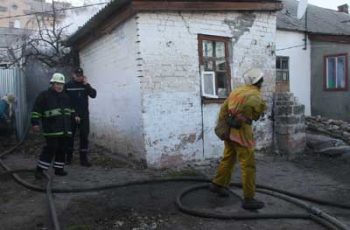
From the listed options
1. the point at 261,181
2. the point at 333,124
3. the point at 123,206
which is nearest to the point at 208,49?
the point at 261,181

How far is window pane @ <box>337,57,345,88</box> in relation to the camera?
15938 mm

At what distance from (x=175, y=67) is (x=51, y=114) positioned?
2597 millimetres

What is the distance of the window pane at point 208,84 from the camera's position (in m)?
8.44

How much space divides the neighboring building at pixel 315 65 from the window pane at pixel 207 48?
24.9 ft

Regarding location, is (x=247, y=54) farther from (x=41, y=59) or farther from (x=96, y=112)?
(x=41, y=59)

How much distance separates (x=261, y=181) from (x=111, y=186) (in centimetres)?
272

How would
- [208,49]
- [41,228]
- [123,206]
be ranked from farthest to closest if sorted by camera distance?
[208,49] → [123,206] → [41,228]

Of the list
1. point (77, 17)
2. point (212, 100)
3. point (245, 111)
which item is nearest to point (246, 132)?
point (245, 111)

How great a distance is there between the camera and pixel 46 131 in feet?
21.5

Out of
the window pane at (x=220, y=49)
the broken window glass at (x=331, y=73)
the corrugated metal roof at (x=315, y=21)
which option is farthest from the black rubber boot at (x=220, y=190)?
the broken window glass at (x=331, y=73)

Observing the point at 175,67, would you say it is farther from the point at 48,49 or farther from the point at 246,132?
the point at 48,49

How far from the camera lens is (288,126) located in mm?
9242

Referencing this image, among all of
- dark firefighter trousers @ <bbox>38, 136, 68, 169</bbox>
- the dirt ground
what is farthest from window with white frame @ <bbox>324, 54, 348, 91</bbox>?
dark firefighter trousers @ <bbox>38, 136, 68, 169</bbox>

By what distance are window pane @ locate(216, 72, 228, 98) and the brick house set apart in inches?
0.8
